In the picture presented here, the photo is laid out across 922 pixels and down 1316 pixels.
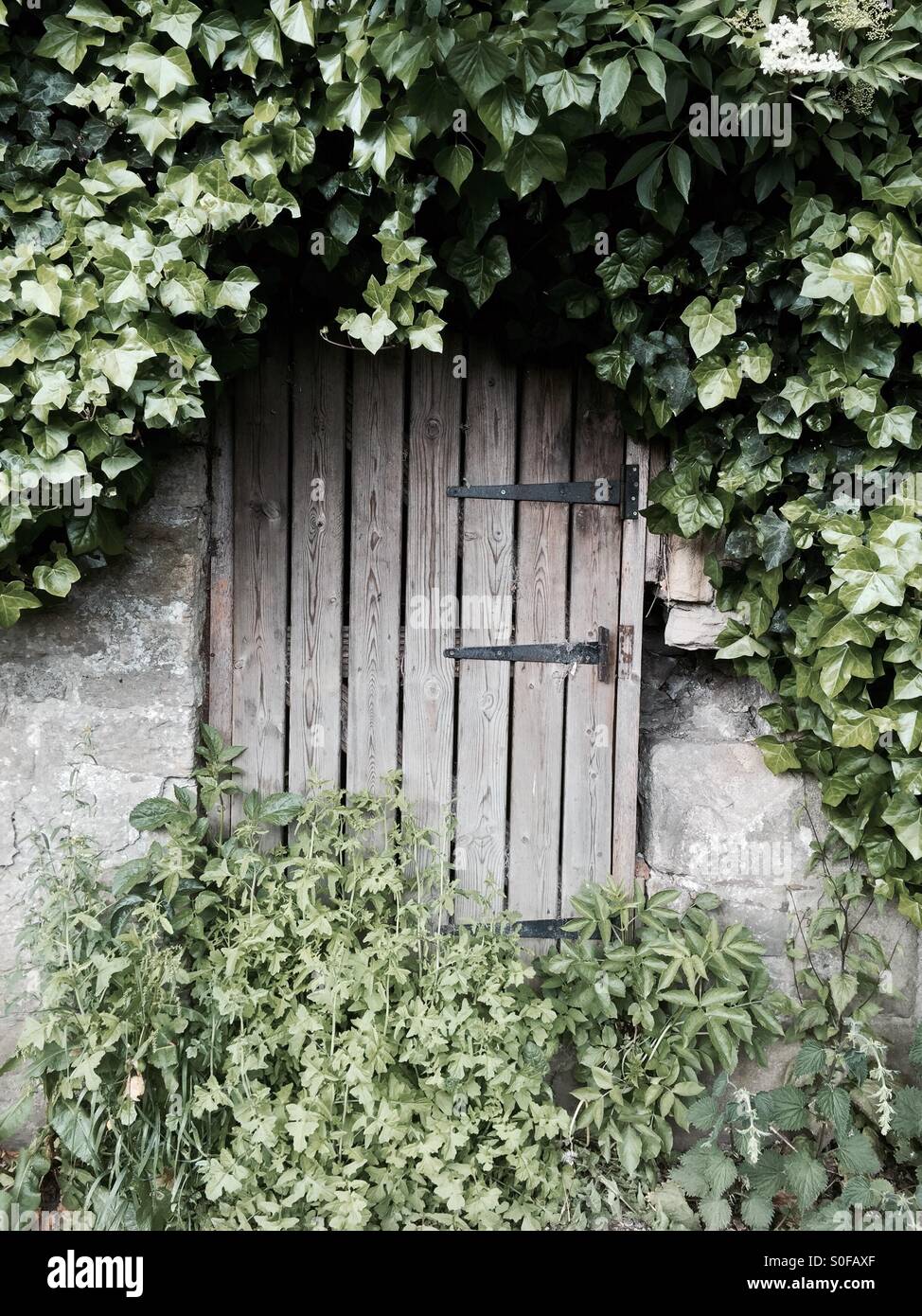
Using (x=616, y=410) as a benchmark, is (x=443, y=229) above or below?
above

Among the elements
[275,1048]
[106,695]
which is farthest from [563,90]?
[275,1048]

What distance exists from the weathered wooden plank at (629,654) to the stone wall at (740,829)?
8cm

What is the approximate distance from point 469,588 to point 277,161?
1.10m

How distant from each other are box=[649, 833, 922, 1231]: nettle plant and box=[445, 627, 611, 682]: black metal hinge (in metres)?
0.78

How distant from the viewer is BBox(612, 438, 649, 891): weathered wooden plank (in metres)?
2.30

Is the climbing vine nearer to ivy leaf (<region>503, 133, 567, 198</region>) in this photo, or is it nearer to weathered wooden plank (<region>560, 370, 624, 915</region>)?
ivy leaf (<region>503, 133, 567, 198</region>)

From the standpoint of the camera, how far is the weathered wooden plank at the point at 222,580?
2.23m

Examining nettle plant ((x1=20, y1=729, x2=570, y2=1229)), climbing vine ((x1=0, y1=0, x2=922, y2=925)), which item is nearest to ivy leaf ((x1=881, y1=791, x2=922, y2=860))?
climbing vine ((x1=0, y1=0, x2=922, y2=925))

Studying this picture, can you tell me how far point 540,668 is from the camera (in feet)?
7.60

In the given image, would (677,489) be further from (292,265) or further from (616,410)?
(292,265)

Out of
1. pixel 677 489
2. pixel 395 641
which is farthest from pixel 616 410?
pixel 395 641

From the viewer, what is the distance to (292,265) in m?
2.13

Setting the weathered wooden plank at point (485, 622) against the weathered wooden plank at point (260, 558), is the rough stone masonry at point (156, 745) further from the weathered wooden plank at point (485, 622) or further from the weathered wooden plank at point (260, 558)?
the weathered wooden plank at point (485, 622)

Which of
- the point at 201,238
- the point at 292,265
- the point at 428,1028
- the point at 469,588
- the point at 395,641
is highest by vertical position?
the point at 292,265
